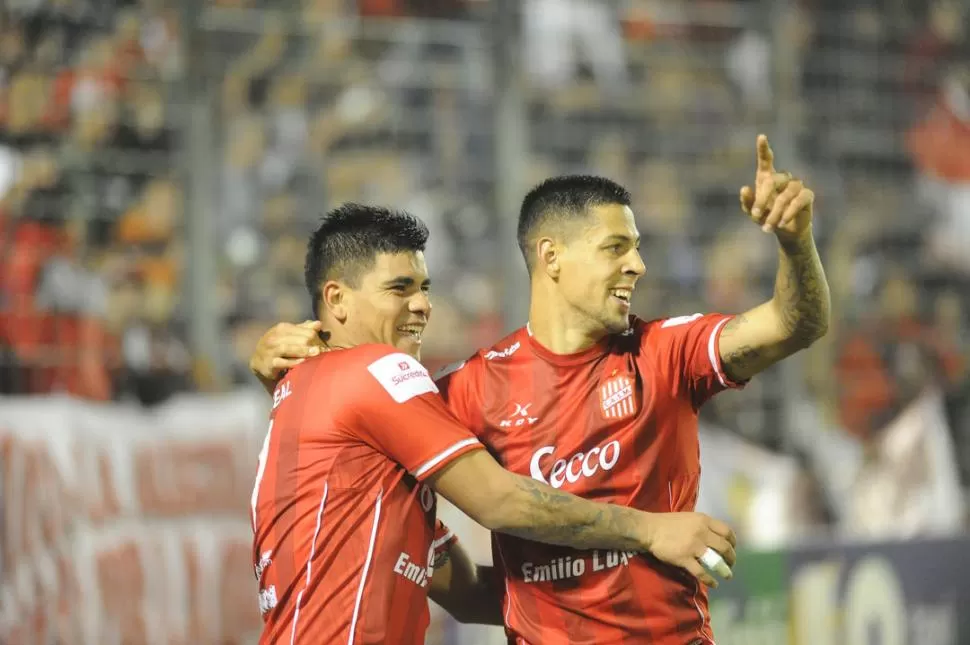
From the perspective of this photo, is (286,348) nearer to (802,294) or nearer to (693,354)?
(693,354)

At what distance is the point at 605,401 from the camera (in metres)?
3.87

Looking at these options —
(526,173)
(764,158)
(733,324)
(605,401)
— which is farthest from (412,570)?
(526,173)

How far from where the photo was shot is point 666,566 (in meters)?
3.73

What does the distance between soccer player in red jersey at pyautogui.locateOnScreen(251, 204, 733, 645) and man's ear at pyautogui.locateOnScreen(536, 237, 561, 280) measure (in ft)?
1.85

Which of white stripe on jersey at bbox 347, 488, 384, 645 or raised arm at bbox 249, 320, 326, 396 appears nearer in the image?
white stripe on jersey at bbox 347, 488, 384, 645

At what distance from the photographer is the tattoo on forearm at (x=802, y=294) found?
3406 millimetres

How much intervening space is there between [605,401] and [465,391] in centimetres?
47

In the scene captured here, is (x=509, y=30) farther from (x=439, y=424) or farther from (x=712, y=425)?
(x=439, y=424)

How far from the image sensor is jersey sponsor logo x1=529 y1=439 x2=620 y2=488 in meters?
3.79

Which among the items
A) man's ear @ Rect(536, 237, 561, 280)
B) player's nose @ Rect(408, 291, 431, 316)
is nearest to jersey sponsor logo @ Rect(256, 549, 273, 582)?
player's nose @ Rect(408, 291, 431, 316)

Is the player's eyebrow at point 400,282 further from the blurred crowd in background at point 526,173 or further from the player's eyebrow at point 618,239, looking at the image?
the blurred crowd in background at point 526,173

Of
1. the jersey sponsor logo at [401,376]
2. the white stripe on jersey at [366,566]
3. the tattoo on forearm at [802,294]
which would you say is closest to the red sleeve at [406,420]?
the jersey sponsor logo at [401,376]

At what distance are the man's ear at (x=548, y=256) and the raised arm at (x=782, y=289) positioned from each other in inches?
25.3

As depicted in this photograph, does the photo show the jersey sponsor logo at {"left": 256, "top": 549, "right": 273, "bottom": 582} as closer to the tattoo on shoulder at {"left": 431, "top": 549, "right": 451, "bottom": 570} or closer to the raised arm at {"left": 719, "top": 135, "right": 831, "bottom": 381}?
the tattoo on shoulder at {"left": 431, "top": 549, "right": 451, "bottom": 570}
